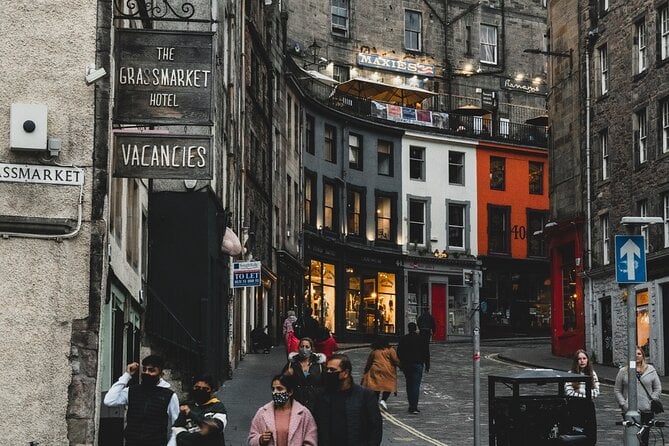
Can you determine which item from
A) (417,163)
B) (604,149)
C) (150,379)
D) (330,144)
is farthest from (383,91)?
(150,379)

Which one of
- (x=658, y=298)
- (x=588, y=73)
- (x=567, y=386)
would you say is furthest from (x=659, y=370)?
(x=567, y=386)

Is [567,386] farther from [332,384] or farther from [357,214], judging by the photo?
[357,214]

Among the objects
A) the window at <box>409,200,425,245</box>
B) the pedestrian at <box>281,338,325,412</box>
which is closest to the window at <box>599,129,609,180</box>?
→ the window at <box>409,200,425,245</box>

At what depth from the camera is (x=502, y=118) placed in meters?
67.6

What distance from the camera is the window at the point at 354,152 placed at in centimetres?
5872

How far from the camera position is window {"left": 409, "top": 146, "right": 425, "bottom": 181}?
6178 centimetres

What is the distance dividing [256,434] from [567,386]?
805 centimetres

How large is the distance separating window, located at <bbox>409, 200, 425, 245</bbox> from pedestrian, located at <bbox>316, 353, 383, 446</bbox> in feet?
162

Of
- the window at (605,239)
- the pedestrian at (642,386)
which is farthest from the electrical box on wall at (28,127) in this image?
the window at (605,239)

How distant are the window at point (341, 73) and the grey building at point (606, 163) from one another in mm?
14812

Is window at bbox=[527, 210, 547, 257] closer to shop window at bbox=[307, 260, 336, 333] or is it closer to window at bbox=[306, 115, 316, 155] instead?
shop window at bbox=[307, 260, 336, 333]

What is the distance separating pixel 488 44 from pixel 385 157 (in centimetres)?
1126

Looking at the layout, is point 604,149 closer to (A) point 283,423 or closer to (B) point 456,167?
(B) point 456,167

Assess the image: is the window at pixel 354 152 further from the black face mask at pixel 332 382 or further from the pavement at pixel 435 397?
the black face mask at pixel 332 382
